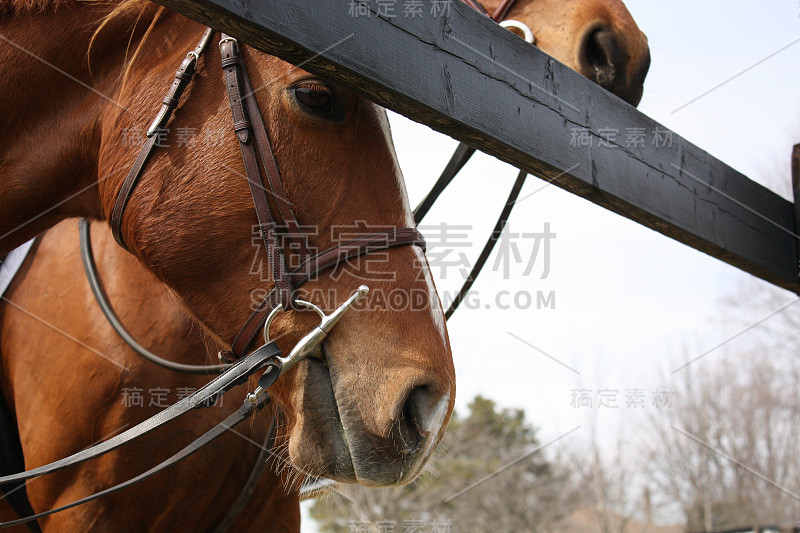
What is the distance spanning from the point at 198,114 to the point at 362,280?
0.65m

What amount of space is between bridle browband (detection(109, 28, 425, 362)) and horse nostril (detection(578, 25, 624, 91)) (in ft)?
3.61

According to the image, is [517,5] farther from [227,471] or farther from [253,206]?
[227,471]

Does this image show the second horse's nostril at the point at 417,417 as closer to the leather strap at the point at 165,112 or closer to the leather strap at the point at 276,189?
the leather strap at the point at 276,189

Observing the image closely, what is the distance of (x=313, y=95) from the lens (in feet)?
5.72

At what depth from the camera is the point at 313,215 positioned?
1.71 meters

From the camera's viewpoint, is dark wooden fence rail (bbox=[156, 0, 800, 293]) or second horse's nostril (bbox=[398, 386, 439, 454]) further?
second horse's nostril (bbox=[398, 386, 439, 454])

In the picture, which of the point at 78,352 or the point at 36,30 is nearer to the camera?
the point at 36,30

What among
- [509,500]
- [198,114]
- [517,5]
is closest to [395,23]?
[198,114]

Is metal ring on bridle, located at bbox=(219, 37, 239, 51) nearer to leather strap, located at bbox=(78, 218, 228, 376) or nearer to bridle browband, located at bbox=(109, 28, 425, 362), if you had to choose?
bridle browband, located at bbox=(109, 28, 425, 362)

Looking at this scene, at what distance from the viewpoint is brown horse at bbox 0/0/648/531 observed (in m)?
1.62

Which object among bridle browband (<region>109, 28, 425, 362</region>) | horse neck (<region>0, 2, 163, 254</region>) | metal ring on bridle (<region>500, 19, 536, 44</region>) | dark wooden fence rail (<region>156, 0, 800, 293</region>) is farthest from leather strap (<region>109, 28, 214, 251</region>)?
metal ring on bridle (<region>500, 19, 536, 44</region>)

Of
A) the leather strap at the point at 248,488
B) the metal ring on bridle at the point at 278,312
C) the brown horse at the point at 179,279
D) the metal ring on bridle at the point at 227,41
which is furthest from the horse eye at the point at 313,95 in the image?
the leather strap at the point at 248,488

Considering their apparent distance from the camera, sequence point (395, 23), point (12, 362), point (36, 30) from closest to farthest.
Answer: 1. point (395, 23)
2. point (36, 30)
3. point (12, 362)

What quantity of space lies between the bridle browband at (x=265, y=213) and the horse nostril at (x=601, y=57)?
1.10 m
